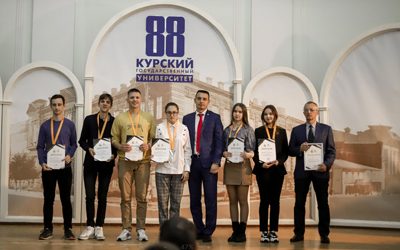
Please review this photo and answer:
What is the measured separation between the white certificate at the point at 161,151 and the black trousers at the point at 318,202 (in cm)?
149

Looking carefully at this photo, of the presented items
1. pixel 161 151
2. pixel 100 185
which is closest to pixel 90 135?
pixel 100 185

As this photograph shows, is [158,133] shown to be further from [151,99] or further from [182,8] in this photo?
[182,8]

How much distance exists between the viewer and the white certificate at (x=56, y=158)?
5.21 meters

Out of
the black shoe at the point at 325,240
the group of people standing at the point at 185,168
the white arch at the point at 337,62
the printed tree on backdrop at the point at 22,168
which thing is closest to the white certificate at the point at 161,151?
the group of people standing at the point at 185,168

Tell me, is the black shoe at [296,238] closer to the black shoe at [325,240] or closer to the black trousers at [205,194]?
the black shoe at [325,240]

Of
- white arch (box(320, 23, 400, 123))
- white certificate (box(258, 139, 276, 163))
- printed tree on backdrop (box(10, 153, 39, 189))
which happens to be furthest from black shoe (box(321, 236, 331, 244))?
printed tree on backdrop (box(10, 153, 39, 189))

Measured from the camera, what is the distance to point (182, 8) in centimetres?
655

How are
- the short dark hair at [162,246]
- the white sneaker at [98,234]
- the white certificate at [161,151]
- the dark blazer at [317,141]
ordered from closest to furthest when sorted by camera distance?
1. the short dark hair at [162,246]
2. the white certificate at [161,151]
3. the white sneaker at [98,234]
4. the dark blazer at [317,141]

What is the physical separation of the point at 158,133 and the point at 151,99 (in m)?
Answer: 1.37

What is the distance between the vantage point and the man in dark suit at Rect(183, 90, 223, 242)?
5.24 metres

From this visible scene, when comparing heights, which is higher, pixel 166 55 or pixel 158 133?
pixel 166 55

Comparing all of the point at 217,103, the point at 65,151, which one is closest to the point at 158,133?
the point at 65,151

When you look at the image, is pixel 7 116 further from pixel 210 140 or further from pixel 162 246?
pixel 162 246

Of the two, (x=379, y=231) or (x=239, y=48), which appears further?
(x=239, y=48)
